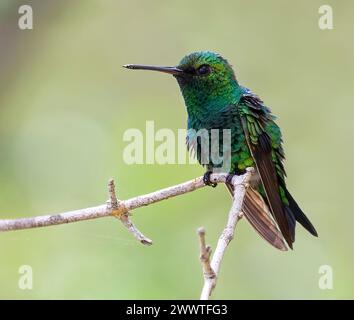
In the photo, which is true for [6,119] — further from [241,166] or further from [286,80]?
[241,166]

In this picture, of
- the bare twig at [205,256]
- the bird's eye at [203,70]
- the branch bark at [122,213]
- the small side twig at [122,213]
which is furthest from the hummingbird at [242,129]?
the bare twig at [205,256]

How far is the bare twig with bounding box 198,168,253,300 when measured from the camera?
9.33 feet

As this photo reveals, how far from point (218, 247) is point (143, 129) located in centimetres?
466

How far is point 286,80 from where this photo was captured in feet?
28.6

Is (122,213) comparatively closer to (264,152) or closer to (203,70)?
(264,152)

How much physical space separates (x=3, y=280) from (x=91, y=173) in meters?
1.62

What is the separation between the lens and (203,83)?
16.9 ft

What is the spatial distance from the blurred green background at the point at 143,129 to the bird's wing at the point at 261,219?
149 cm

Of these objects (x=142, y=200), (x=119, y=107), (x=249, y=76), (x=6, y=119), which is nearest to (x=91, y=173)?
(x=119, y=107)

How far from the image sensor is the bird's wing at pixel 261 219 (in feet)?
16.0

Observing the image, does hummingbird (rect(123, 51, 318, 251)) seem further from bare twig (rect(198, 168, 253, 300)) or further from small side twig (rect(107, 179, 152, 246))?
small side twig (rect(107, 179, 152, 246))
